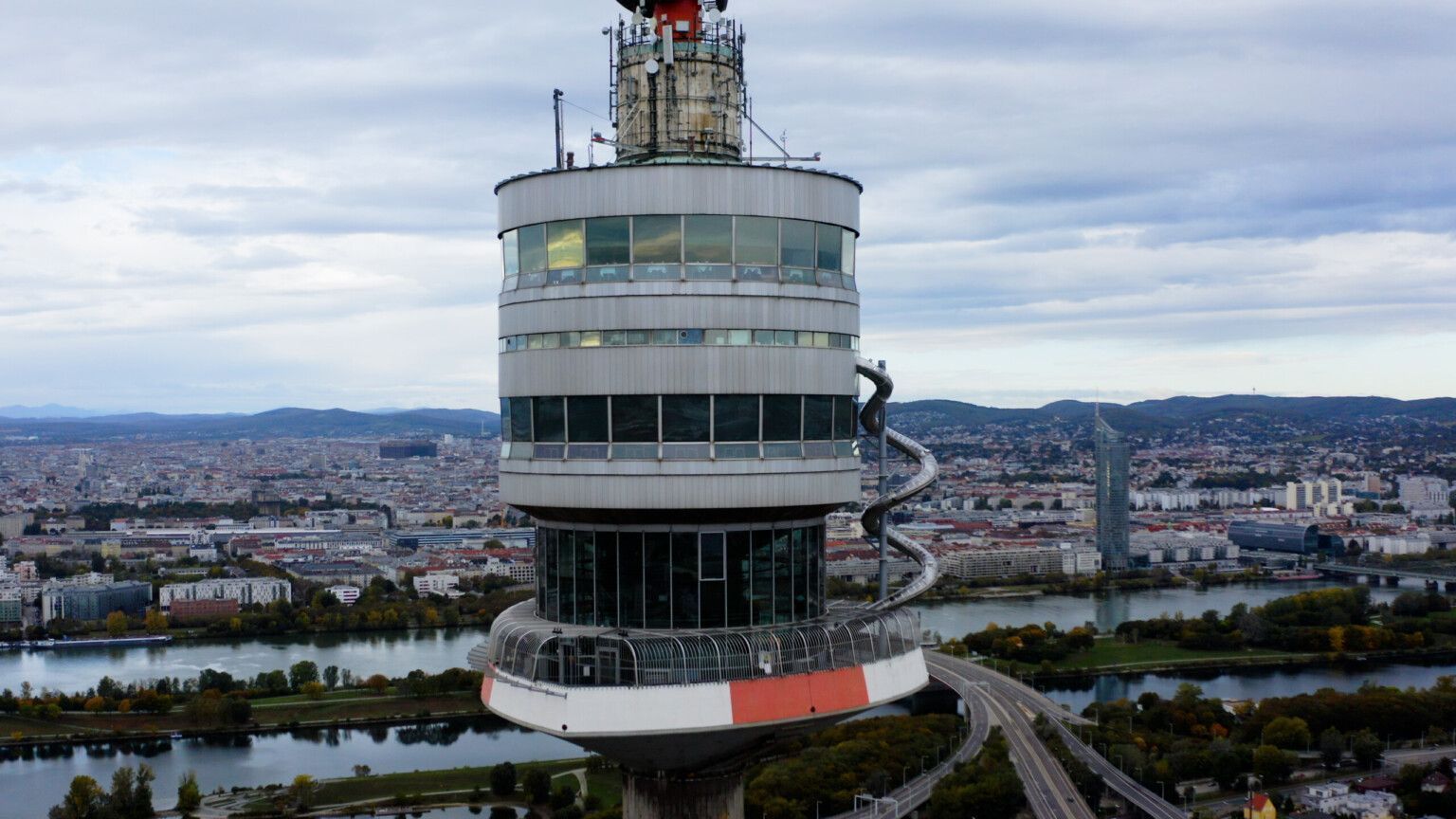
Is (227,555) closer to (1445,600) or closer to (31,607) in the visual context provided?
(31,607)

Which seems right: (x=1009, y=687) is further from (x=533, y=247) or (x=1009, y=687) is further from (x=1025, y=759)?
(x=533, y=247)

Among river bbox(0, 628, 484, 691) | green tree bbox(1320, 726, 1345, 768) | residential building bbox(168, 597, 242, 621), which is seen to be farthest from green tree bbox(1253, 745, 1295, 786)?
residential building bbox(168, 597, 242, 621)

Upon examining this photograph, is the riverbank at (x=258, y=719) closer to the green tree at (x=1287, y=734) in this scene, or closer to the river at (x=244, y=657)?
the river at (x=244, y=657)

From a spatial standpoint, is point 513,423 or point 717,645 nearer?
point 717,645

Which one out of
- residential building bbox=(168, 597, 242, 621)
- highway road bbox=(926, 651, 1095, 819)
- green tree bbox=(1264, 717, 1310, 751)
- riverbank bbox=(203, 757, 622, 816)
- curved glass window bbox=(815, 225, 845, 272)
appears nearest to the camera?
curved glass window bbox=(815, 225, 845, 272)

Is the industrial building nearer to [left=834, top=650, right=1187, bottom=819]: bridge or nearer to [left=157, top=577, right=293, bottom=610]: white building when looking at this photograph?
[left=834, top=650, right=1187, bottom=819]: bridge

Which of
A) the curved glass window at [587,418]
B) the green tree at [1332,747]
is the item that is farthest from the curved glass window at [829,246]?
the green tree at [1332,747]

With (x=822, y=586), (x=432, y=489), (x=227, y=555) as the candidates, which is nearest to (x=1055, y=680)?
(x=822, y=586)
